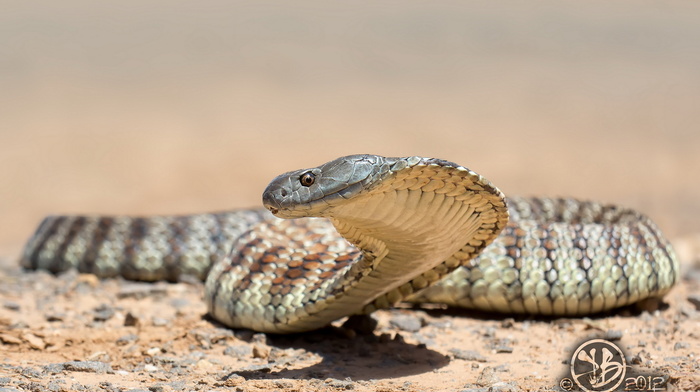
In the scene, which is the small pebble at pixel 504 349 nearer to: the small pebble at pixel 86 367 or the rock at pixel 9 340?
the small pebble at pixel 86 367

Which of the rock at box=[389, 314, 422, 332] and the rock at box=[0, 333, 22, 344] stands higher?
the rock at box=[389, 314, 422, 332]

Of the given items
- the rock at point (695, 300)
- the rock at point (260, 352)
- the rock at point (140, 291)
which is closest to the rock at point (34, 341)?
the rock at point (260, 352)

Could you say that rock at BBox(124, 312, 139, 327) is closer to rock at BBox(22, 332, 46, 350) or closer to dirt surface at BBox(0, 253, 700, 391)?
dirt surface at BBox(0, 253, 700, 391)

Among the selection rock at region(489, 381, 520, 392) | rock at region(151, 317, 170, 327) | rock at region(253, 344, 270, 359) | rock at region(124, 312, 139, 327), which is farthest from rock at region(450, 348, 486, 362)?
rock at region(124, 312, 139, 327)

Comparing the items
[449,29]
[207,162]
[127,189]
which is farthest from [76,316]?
[449,29]

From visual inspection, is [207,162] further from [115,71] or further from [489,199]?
[489,199]
